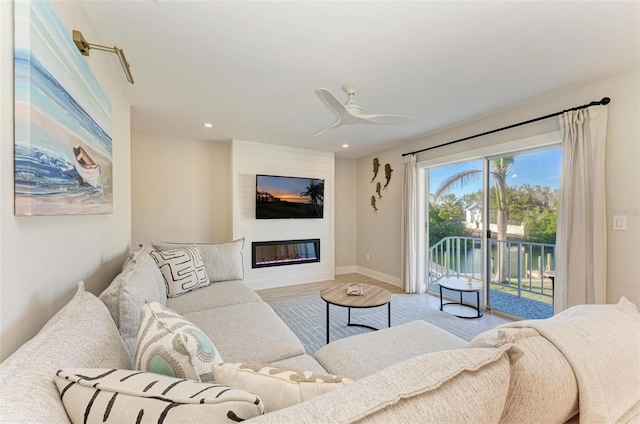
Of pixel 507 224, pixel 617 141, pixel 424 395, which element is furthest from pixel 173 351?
pixel 507 224

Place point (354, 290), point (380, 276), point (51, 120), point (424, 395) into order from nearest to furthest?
point (424, 395) < point (51, 120) < point (354, 290) < point (380, 276)

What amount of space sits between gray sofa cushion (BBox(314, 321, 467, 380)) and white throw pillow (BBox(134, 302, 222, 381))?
0.68m

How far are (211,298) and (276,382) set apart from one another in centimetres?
177

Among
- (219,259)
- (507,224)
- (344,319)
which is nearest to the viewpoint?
(219,259)

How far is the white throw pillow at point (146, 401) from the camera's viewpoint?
0.51 meters

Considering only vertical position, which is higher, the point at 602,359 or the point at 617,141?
the point at 617,141

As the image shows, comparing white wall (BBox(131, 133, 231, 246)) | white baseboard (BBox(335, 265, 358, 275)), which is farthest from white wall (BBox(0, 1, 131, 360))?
white baseboard (BBox(335, 265, 358, 275))

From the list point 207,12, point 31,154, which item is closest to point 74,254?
point 31,154

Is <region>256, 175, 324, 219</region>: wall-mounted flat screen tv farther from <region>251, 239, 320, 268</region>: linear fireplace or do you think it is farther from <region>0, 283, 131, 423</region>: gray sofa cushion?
<region>0, 283, 131, 423</region>: gray sofa cushion

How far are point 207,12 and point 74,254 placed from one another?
153cm

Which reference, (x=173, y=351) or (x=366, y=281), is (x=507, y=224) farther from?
(x=173, y=351)

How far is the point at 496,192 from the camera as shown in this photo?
3.13m

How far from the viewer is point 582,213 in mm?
2227

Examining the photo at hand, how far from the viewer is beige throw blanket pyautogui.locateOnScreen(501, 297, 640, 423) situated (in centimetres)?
67
